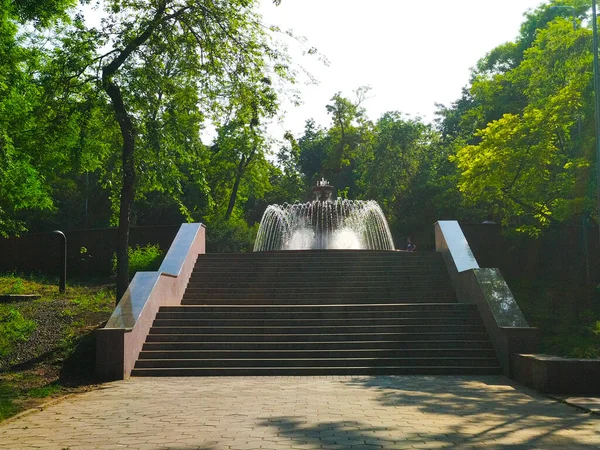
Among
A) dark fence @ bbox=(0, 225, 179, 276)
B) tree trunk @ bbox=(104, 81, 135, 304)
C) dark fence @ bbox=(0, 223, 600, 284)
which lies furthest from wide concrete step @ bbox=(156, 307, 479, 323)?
dark fence @ bbox=(0, 225, 179, 276)

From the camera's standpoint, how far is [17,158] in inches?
806

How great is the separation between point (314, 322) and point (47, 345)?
5447 mm

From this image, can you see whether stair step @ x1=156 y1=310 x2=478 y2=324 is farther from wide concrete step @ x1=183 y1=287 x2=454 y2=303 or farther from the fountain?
the fountain

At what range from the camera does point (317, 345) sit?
44.5 feet

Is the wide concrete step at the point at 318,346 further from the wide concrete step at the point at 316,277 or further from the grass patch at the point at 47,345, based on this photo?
the wide concrete step at the point at 316,277

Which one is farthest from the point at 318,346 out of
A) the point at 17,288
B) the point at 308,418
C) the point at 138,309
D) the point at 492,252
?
the point at 492,252

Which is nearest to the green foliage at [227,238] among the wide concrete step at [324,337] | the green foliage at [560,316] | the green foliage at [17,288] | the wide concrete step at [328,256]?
the wide concrete step at [328,256]

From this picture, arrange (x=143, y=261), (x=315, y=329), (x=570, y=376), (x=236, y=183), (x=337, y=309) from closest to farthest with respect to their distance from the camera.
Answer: (x=570, y=376)
(x=315, y=329)
(x=337, y=309)
(x=143, y=261)
(x=236, y=183)

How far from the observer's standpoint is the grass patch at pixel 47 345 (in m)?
11.1

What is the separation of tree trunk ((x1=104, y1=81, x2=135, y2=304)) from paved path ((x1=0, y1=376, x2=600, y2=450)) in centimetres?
458

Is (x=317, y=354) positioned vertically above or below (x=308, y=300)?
below

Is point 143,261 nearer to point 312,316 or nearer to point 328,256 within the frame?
point 328,256

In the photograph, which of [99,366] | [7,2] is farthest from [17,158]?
[99,366]

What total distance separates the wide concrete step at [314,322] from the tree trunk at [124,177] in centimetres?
160
